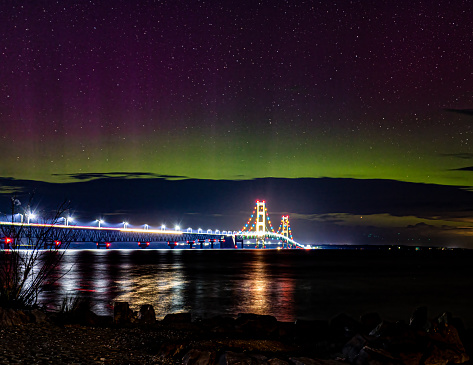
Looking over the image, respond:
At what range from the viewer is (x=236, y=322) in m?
13.5

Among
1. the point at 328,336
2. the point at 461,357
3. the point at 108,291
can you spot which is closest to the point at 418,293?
the point at 108,291

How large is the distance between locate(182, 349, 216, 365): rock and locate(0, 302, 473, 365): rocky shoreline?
15 mm

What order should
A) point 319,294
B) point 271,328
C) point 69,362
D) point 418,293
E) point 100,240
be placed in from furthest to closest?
point 100,240, point 418,293, point 319,294, point 271,328, point 69,362

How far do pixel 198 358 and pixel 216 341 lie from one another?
288cm

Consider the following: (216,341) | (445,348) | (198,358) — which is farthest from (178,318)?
(445,348)

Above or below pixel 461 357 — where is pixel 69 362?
above

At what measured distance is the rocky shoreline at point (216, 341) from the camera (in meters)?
8.20

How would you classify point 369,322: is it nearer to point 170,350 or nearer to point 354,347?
point 354,347

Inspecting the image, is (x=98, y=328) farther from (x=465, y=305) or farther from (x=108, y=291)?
(x=465, y=305)

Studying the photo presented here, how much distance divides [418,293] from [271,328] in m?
27.0

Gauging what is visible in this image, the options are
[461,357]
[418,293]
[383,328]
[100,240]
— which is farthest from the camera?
[100,240]

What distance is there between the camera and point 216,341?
35.9 ft

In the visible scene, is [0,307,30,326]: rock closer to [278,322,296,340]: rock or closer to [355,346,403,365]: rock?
[278,322,296,340]: rock

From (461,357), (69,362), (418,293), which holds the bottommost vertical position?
(418,293)
